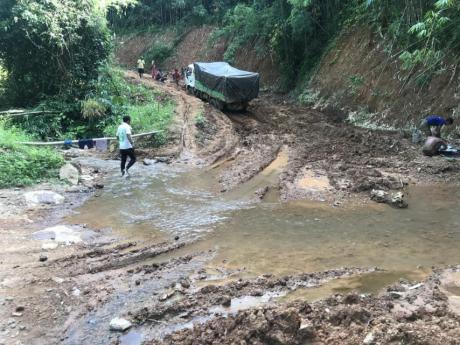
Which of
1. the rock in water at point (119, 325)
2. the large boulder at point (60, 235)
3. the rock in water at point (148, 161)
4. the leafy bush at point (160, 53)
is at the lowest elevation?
the large boulder at point (60, 235)

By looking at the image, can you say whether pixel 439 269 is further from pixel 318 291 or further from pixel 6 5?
pixel 6 5

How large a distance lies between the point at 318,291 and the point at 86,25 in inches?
643

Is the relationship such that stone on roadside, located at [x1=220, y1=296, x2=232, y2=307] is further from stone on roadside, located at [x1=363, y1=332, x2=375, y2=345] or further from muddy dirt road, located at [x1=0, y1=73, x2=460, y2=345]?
stone on roadside, located at [x1=363, y1=332, x2=375, y2=345]

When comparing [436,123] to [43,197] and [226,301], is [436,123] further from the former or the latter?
[43,197]

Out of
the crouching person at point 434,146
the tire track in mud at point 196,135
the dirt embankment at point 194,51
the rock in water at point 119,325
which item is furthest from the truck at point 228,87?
the rock in water at point 119,325

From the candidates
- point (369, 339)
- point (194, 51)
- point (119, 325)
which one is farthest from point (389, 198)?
point (194, 51)

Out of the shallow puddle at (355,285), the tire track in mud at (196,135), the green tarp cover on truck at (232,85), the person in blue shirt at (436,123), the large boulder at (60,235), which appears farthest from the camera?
the green tarp cover on truck at (232,85)

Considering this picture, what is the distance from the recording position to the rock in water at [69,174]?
11.7 metres

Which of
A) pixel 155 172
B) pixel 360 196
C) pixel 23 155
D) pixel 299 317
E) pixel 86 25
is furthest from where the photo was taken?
pixel 86 25

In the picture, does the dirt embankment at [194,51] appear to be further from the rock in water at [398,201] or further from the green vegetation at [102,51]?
the rock in water at [398,201]

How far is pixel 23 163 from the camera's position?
38.1ft

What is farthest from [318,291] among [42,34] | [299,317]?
[42,34]

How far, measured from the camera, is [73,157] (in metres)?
13.9

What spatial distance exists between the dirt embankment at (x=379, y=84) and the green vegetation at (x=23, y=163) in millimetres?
11673
